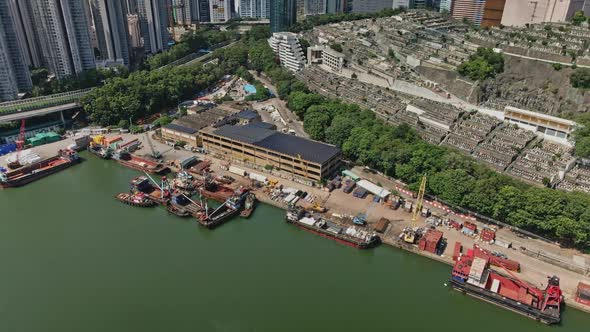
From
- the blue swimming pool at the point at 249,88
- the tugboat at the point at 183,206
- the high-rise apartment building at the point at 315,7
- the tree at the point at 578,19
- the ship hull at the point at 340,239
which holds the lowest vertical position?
the ship hull at the point at 340,239

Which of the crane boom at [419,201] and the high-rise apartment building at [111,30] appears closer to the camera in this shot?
the crane boom at [419,201]

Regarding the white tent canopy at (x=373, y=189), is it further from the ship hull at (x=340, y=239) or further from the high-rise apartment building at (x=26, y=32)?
the high-rise apartment building at (x=26, y=32)

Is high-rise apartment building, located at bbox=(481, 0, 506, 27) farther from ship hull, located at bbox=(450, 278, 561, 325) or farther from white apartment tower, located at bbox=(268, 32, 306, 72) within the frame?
ship hull, located at bbox=(450, 278, 561, 325)

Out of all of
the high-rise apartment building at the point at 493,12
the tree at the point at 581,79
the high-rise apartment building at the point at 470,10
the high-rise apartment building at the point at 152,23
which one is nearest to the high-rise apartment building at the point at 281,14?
the high-rise apartment building at the point at 152,23

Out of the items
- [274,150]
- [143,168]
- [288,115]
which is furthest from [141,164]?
[288,115]

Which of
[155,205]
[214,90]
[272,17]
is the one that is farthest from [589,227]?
[272,17]

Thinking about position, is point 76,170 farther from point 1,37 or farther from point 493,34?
point 493,34

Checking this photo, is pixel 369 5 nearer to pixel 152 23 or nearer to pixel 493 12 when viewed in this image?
pixel 493 12

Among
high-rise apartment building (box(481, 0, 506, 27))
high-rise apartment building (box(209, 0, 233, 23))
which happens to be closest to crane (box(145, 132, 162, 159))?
high-rise apartment building (box(481, 0, 506, 27))
